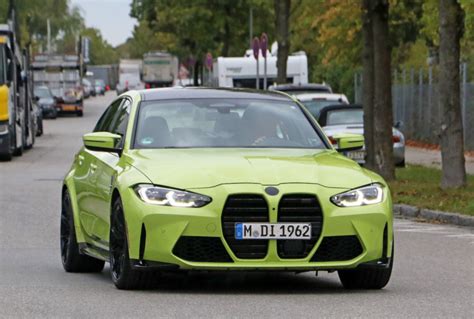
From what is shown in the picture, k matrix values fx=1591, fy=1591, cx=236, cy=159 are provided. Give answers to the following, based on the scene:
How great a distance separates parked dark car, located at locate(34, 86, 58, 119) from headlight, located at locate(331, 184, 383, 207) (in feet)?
195

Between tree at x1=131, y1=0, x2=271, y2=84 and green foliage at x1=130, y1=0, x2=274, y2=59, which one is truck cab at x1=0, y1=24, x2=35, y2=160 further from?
green foliage at x1=130, y1=0, x2=274, y2=59

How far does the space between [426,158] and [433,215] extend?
16.9 metres

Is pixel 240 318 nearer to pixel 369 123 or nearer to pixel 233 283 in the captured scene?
pixel 233 283

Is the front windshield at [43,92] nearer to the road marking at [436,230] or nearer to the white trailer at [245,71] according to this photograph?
the white trailer at [245,71]

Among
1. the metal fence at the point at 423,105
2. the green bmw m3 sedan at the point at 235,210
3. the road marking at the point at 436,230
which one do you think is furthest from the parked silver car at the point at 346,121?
the green bmw m3 sedan at the point at 235,210

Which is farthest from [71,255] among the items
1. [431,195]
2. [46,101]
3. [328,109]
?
[46,101]

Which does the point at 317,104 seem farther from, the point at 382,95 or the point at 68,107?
the point at 68,107

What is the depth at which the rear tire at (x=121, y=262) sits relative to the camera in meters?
10.9

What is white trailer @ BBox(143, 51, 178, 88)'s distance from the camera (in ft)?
348

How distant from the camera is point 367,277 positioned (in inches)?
441

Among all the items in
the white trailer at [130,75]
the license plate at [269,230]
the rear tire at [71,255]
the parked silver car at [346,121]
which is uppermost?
the license plate at [269,230]

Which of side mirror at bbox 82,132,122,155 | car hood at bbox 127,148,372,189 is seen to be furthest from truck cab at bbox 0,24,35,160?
car hood at bbox 127,148,372,189

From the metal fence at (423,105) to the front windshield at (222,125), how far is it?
26746 millimetres

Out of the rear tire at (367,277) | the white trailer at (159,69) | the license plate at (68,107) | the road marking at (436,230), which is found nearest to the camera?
the rear tire at (367,277)
